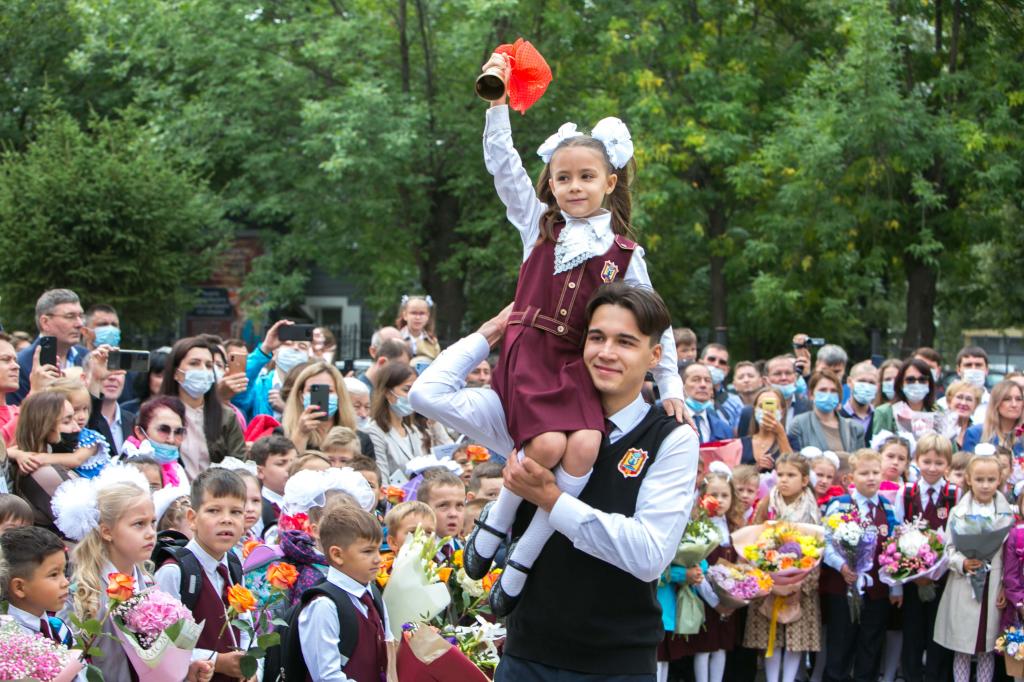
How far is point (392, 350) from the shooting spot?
9508mm

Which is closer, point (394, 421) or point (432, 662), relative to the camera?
point (432, 662)

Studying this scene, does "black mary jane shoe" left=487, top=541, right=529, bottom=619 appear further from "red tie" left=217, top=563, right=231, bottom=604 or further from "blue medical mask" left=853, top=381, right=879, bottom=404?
"blue medical mask" left=853, top=381, right=879, bottom=404

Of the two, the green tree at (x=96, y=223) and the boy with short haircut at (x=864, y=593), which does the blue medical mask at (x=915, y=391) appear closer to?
the boy with short haircut at (x=864, y=593)

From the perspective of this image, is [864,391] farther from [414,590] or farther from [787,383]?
[414,590]

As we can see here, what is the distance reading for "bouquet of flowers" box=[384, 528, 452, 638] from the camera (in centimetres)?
490

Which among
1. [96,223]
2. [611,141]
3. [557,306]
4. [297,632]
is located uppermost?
[96,223]

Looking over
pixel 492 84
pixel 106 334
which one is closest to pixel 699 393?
pixel 106 334

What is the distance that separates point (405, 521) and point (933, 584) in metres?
4.64

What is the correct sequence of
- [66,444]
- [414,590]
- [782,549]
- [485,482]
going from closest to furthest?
[414,590]
[66,444]
[485,482]
[782,549]

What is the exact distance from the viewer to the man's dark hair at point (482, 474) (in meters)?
7.88

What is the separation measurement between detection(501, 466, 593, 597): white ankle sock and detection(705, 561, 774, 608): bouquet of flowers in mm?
4828

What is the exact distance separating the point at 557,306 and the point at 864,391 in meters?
7.62

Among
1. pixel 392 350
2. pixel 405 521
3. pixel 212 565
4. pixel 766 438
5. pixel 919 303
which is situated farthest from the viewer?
pixel 919 303

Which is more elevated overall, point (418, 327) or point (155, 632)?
point (418, 327)
